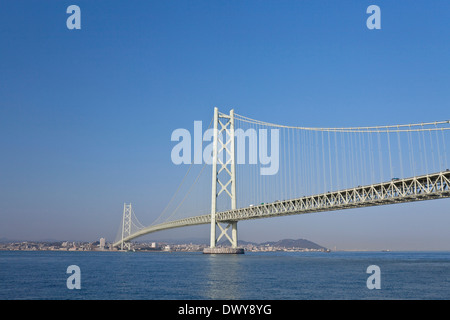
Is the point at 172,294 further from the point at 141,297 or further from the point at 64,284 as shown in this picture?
the point at 64,284

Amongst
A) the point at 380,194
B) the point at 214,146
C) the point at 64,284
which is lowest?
the point at 64,284

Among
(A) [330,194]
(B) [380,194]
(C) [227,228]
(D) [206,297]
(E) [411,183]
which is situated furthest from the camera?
(C) [227,228]

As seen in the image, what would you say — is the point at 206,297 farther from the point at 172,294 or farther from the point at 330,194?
the point at 330,194

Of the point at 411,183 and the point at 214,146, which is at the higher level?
the point at 214,146

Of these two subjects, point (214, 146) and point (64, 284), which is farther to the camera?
point (214, 146)

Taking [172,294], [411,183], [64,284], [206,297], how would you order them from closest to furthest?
[206,297] → [172,294] → [64,284] → [411,183]

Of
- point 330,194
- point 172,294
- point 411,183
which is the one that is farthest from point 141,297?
point 330,194
